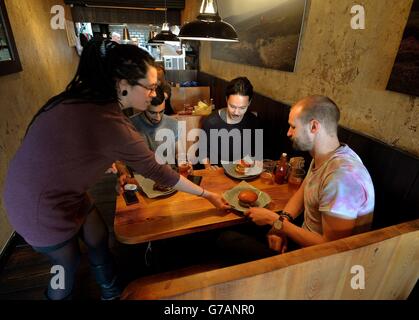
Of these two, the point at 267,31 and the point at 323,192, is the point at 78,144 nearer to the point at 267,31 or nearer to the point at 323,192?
the point at 323,192

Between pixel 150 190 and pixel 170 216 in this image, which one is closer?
pixel 170 216

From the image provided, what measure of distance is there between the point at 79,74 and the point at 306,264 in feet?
3.72

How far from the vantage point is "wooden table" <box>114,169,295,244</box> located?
108cm

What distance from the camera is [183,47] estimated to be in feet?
19.5

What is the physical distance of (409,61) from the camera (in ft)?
3.68

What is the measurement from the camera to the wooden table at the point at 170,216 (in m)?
1.08

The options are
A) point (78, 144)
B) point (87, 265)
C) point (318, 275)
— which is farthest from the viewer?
point (87, 265)

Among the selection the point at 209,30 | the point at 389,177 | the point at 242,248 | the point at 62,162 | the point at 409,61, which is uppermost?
the point at 209,30

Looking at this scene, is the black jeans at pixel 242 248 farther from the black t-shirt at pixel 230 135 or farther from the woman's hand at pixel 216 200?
the black t-shirt at pixel 230 135

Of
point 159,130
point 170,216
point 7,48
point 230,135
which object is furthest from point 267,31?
point 7,48

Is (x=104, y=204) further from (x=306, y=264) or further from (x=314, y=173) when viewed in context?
(x=306, y=264)

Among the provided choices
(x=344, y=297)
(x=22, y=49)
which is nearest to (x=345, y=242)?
(x=344, y=297)

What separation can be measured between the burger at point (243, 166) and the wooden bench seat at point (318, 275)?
0.91 m

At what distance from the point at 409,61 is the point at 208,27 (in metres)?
1.09
